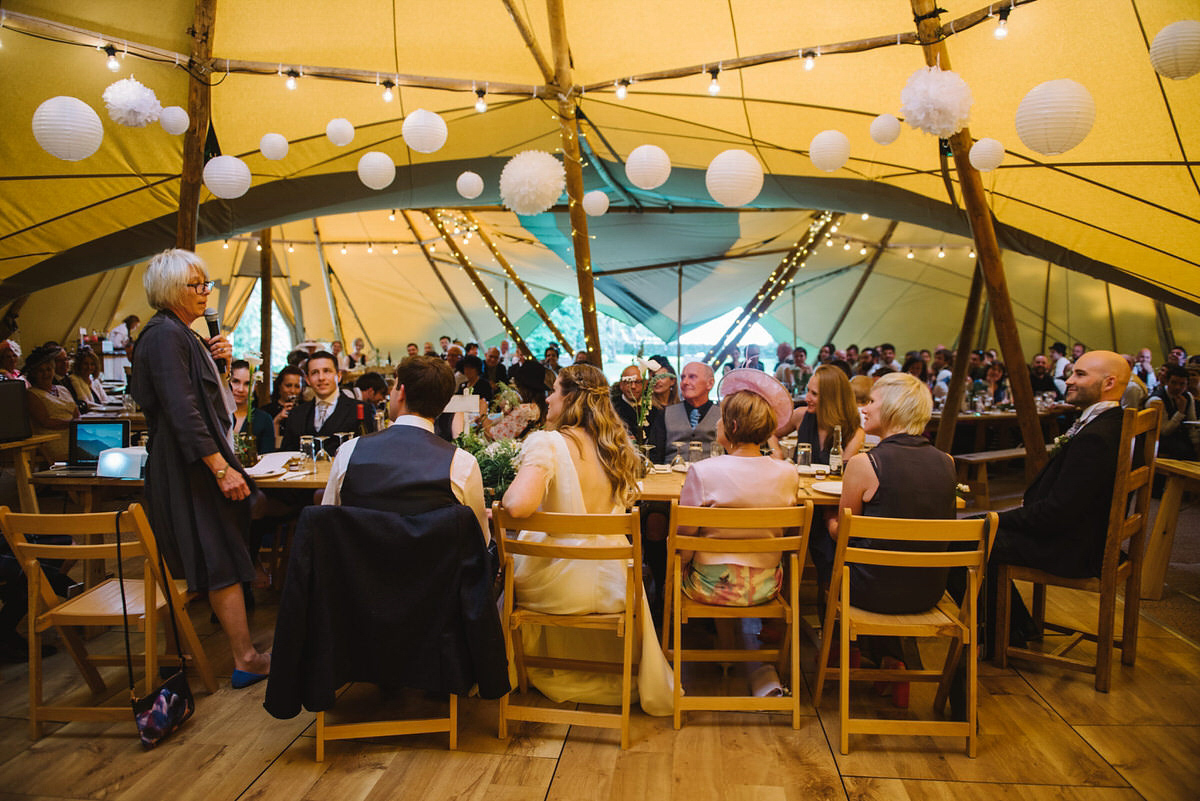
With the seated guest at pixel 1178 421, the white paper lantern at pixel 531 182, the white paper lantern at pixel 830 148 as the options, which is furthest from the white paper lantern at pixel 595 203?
the seated guest at pixel 1178 421

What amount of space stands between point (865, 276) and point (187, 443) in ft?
42.9

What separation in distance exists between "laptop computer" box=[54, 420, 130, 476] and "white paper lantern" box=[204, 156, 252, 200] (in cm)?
196

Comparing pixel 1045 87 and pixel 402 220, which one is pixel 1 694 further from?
pixel 402 220

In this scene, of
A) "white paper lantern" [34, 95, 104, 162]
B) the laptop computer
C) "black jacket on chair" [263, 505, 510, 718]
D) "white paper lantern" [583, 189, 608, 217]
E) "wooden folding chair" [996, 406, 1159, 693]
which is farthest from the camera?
"white paper lantern" [583, 189, 608, 217]

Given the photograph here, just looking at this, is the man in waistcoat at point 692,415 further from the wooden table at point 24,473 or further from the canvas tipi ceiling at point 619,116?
the wooden table at point 24,473

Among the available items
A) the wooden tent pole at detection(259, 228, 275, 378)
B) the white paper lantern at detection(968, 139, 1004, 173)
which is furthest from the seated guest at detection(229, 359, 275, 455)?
the wooden tent pole at detection(259, 228, 275, 378)

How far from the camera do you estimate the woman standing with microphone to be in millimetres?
2992

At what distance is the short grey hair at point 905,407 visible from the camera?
3.06 m

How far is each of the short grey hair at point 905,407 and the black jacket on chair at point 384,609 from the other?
5.52 ft

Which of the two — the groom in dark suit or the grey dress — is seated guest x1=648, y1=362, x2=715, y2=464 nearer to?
the groom in dark suit

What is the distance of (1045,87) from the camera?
4.02 meters

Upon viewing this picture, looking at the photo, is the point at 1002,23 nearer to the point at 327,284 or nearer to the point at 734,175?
the point at 734,175

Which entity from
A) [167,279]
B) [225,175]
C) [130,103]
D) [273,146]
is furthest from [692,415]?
[130,103]

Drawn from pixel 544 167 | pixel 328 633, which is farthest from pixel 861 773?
pixel 544 167
